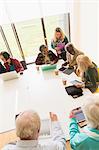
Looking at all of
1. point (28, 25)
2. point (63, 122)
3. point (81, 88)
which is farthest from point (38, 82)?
point (28, 25)

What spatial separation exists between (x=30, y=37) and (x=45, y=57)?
213 cm

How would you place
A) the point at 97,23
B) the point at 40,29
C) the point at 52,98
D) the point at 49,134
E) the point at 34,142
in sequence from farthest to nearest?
the point at 40,29, the point at 97,23, the point at 52,98, the point at 49,134, the point at 34,142

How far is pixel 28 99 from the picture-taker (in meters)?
2.24

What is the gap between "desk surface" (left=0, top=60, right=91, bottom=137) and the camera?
196cm

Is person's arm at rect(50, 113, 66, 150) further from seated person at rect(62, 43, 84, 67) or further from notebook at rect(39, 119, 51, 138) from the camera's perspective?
seated person at rect(62, 43, 84, 67)

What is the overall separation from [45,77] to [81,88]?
2.11ft

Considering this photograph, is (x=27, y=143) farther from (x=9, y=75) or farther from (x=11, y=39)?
(x=11, y=39)

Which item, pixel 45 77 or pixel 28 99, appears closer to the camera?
pixel 28 99

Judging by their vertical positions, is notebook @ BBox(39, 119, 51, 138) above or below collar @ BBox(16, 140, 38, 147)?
below

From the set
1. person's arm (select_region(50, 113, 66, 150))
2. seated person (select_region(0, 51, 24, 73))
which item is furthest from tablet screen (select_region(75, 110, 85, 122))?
seated person (select_region(0, 51, 24, 73))

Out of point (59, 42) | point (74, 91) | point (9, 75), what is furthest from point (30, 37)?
point (74, 91)

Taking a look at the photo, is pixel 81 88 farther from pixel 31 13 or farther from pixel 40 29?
pixel 40 29

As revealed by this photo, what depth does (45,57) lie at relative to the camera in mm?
3191

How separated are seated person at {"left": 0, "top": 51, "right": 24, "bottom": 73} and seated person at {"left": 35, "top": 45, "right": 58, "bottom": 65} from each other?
374mm
